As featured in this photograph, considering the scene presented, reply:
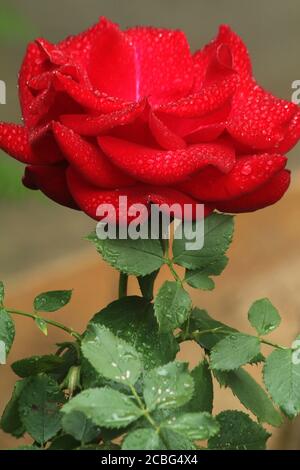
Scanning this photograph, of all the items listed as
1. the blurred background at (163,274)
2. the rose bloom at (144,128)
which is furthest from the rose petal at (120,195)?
A: the blurred background at (163,274)

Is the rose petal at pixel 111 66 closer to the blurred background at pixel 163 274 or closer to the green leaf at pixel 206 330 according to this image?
the green leaf at pixel 206 330

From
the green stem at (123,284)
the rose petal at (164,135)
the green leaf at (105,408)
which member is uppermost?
the rose petal at (164,135)

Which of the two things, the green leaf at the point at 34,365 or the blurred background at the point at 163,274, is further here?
the blurred background at the point at 163,274

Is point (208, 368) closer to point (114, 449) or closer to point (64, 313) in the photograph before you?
point (114, 449)

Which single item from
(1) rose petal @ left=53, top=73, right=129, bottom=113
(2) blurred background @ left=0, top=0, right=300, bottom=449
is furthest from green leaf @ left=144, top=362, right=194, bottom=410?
(2) blurred background @ left=0, top=0, right=300, bottom=449

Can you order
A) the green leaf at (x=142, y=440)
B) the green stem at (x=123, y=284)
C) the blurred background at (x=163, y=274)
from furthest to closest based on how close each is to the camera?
the blurred background at (x=163, y=274) < the green stem at (x=123, y=284) < the green leaf at (x=142, y=440)

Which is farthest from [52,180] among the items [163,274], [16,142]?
[163,274]

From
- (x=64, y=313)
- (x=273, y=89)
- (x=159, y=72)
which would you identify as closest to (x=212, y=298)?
(x=64, y=313)
